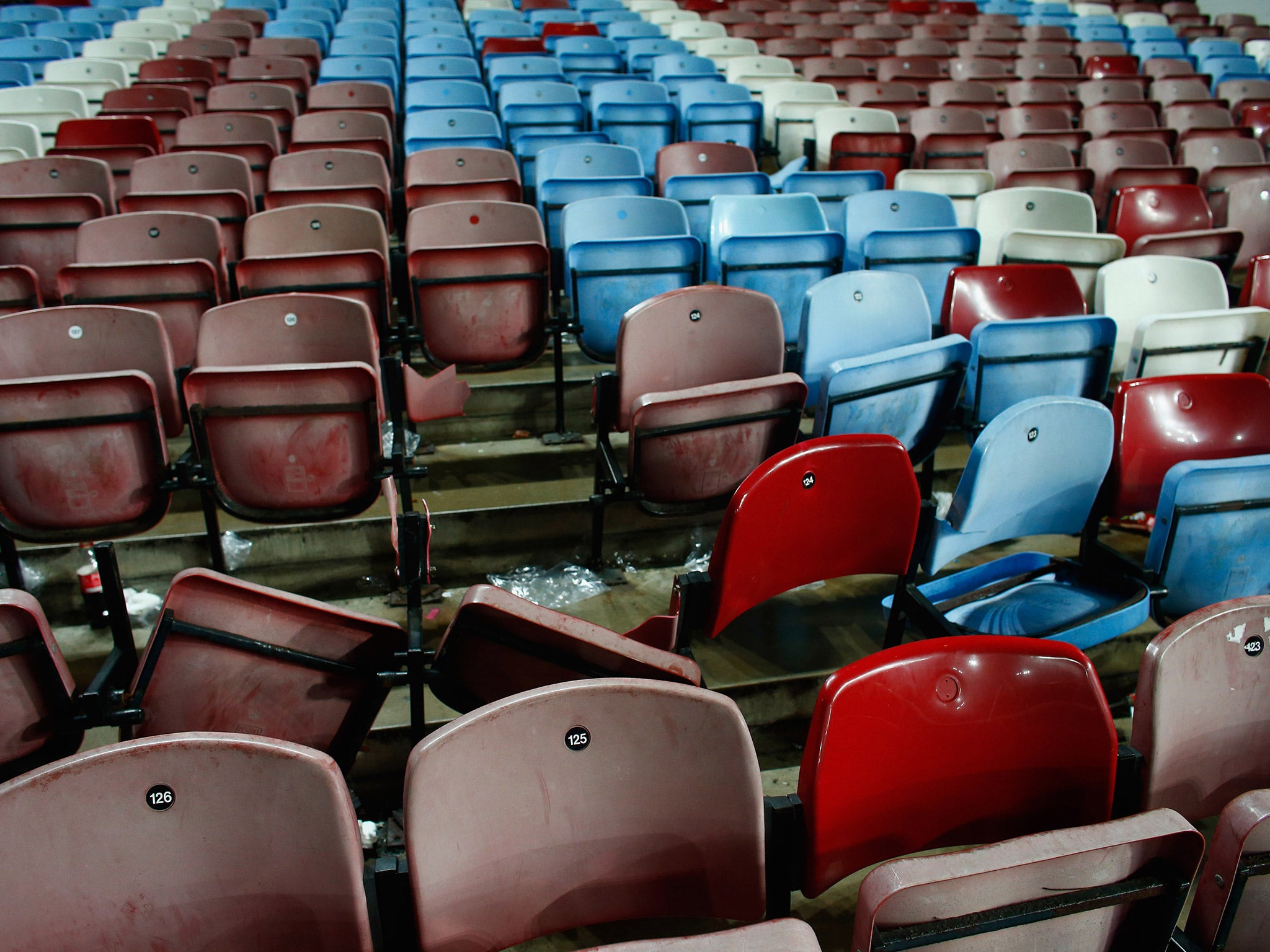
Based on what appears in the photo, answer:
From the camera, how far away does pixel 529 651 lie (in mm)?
1464

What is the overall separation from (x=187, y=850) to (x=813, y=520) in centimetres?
129

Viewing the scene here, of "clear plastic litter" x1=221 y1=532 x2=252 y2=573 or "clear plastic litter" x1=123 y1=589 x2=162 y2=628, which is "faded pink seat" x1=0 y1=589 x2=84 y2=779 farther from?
"clear plastic litter" x1=221 y1=532 x2=252 y2=573

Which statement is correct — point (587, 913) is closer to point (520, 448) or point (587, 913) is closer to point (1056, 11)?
A: point (520, 448)

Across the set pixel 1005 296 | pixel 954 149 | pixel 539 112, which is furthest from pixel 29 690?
pixel 954 149

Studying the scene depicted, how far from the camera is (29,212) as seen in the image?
11.0ft

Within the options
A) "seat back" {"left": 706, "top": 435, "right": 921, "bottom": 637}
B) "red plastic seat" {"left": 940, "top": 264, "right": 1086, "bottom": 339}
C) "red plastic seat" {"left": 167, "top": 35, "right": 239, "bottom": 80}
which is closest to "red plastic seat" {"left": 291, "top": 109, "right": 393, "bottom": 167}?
"red plastic seat" {"left": 167, "top": 35, "right": 239, "bottom": 80}

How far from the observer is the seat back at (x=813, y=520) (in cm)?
180

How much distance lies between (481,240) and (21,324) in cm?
162

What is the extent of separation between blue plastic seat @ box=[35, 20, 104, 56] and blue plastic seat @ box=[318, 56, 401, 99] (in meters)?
2.12

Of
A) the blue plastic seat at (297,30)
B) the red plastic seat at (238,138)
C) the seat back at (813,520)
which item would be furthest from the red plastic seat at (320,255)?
the blue plastic seat at (297,30)

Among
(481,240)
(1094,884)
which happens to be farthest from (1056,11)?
(1094,884)

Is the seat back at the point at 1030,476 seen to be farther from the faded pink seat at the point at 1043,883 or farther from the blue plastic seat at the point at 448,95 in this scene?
the blue plastic seat at the point at 448,95

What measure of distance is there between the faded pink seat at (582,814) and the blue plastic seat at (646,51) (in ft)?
21.6

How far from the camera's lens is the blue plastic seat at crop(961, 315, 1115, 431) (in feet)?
8.61
